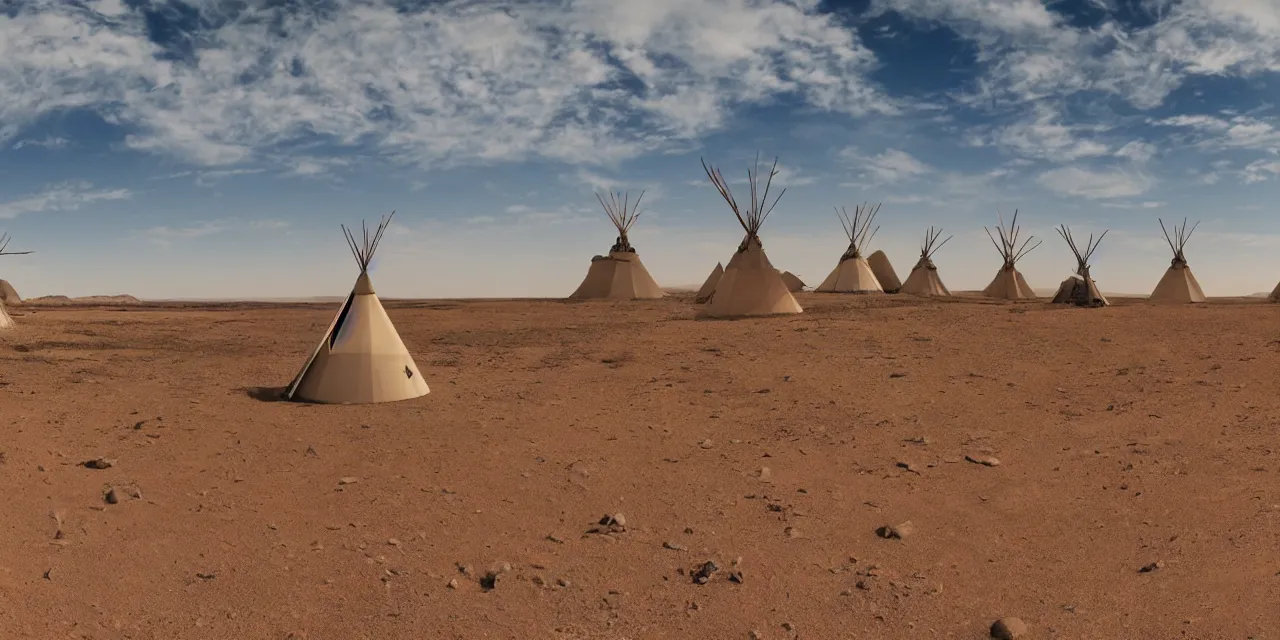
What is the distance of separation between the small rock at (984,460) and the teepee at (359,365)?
467 cm

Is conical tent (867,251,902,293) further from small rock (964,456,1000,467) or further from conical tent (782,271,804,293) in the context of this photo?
small rock (964,456,1000,467)

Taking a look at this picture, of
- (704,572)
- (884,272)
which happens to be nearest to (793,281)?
(884,272)

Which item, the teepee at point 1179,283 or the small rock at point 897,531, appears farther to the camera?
the teepee at point 1179,283

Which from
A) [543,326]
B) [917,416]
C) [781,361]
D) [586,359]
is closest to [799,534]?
[917,416]

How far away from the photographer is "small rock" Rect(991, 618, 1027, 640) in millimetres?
3268

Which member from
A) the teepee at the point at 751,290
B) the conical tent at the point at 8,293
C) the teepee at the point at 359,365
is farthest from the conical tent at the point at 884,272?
the conical tent at the point at 8,293

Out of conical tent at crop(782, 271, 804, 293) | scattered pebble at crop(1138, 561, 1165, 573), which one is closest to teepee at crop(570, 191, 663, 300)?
conical tent at crop(782, 271, 804, 293)

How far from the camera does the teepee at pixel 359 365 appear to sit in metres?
7.23

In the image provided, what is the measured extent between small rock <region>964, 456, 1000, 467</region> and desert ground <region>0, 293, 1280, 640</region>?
0.10 feet

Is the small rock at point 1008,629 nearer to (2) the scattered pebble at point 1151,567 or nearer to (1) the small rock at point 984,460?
(2) the scattered pebble at point 1151,567

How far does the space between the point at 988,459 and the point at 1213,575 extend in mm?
1758

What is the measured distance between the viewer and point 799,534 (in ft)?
14.1

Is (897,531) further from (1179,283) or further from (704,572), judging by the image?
(1179,283)

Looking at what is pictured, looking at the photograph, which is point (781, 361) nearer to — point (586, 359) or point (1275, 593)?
point (586, 359)
